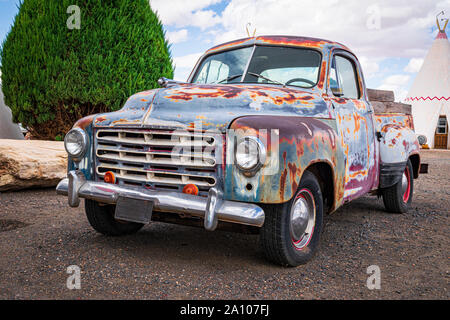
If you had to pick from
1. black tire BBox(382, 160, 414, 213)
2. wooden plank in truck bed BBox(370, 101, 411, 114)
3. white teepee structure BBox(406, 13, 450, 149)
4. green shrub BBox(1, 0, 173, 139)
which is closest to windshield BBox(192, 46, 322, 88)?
wooden plank in truck bed BBox(370, 101, 411, 114)

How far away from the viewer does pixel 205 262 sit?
126 inches

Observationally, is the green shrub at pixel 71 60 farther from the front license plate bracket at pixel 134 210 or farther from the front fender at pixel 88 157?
the front license plate bracket at pixel 134 210

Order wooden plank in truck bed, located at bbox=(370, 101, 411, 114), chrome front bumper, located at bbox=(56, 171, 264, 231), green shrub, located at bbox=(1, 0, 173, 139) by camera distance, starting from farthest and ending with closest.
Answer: green shrub, located at bbox=(1, 0, 173, 139)
wooden plank in truck bed, located at bbox=(370, 101, 411, 114)
chrome front bumper, located at bbox=(56, 171, 264, 231)

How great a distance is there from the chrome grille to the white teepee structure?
19.3 metres

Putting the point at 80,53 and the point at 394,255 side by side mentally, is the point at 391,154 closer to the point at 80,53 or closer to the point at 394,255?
the point at 394,255

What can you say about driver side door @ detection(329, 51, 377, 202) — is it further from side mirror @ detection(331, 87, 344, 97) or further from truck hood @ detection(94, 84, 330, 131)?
truck hood @ detection(94, 84, 330, 131)

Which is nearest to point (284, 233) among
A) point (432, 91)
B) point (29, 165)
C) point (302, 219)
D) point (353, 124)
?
point (302, 219)

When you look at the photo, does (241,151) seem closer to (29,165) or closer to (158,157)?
(158,157)

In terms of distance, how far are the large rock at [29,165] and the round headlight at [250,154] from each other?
4.16 m

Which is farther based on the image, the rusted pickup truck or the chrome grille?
the chrome grille

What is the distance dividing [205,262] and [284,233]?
2.30 ft

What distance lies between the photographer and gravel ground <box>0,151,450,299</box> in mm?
2686

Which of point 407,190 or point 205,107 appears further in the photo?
point 407,190

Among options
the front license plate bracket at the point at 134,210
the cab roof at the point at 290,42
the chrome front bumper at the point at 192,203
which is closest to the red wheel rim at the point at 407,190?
the cab roof at the point at 290,42
